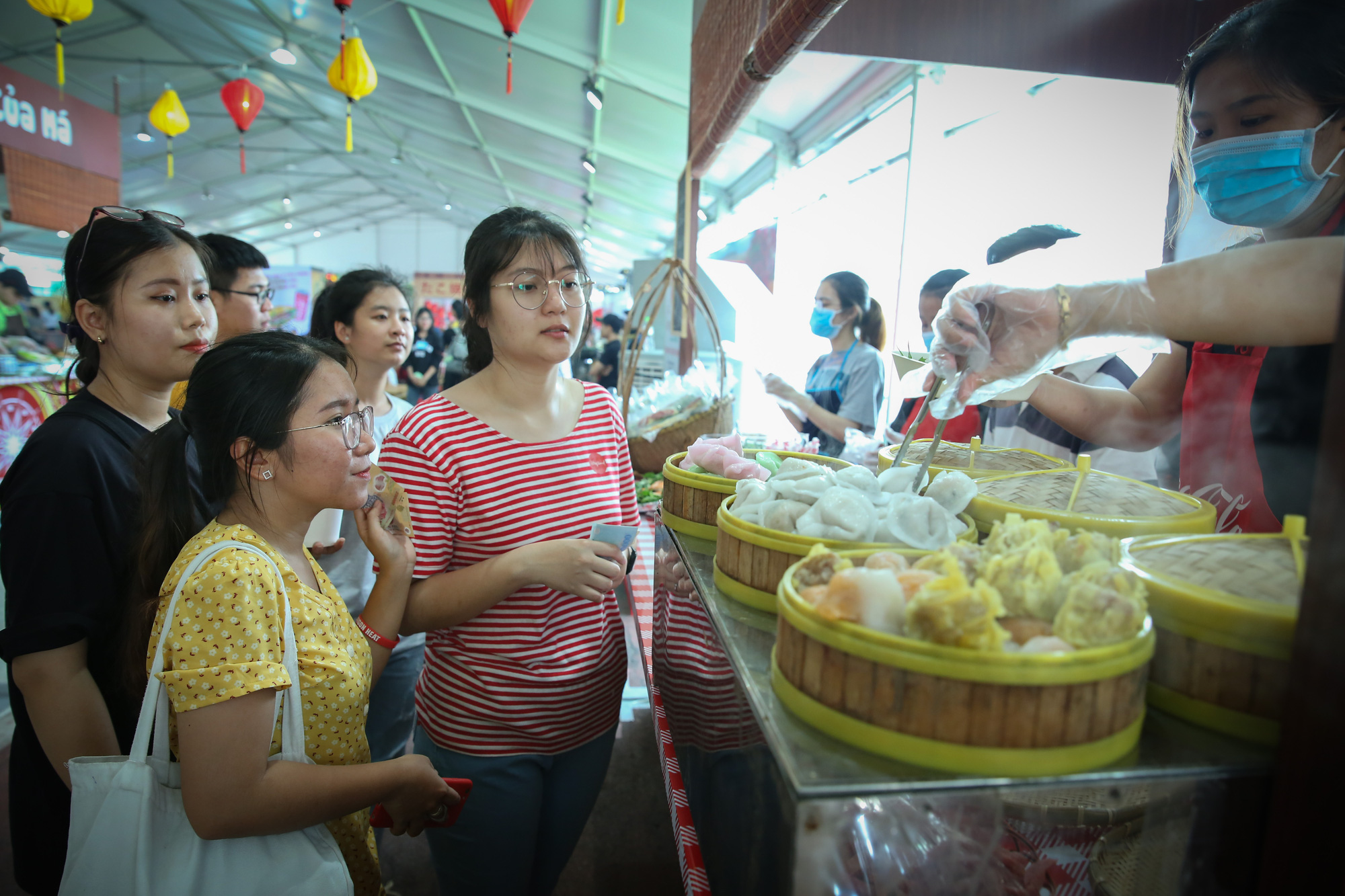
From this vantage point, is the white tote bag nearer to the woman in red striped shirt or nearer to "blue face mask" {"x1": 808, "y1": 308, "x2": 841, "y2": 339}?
the woman in red striped shirt

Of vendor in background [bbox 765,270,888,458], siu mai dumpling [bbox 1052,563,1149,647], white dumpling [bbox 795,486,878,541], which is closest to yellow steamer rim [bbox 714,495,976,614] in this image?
white dumpling [bbox 795,486,878,541]

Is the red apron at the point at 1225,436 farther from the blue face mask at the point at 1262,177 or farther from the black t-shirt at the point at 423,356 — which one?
the black t-shirt at the point at 423,356

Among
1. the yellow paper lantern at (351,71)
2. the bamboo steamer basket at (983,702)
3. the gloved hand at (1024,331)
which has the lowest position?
the bamboo steamer basket at (983,702)

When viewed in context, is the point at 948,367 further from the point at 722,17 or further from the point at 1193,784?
the point at 722,17

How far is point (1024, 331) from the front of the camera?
119 centimetres

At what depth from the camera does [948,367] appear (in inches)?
50.4

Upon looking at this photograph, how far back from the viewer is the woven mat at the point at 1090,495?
106cm

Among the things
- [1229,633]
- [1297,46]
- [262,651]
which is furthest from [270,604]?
[1297,46]

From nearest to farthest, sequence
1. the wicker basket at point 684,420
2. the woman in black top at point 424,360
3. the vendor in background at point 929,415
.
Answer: the vendor in background at point 929,415 < the wicker basket at point 684,420 < the woman in black top at point 424,360

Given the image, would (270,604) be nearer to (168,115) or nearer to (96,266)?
(96,266)

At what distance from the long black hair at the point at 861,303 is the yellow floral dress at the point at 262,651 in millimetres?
3228

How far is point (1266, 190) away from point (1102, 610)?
3.01 feet

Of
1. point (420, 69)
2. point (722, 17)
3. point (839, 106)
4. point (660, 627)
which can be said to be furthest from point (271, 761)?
point (420, 69)

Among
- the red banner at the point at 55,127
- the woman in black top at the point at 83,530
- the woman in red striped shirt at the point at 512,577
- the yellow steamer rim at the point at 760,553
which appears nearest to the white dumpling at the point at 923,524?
the yellow steamer rim at the point at 760,553
